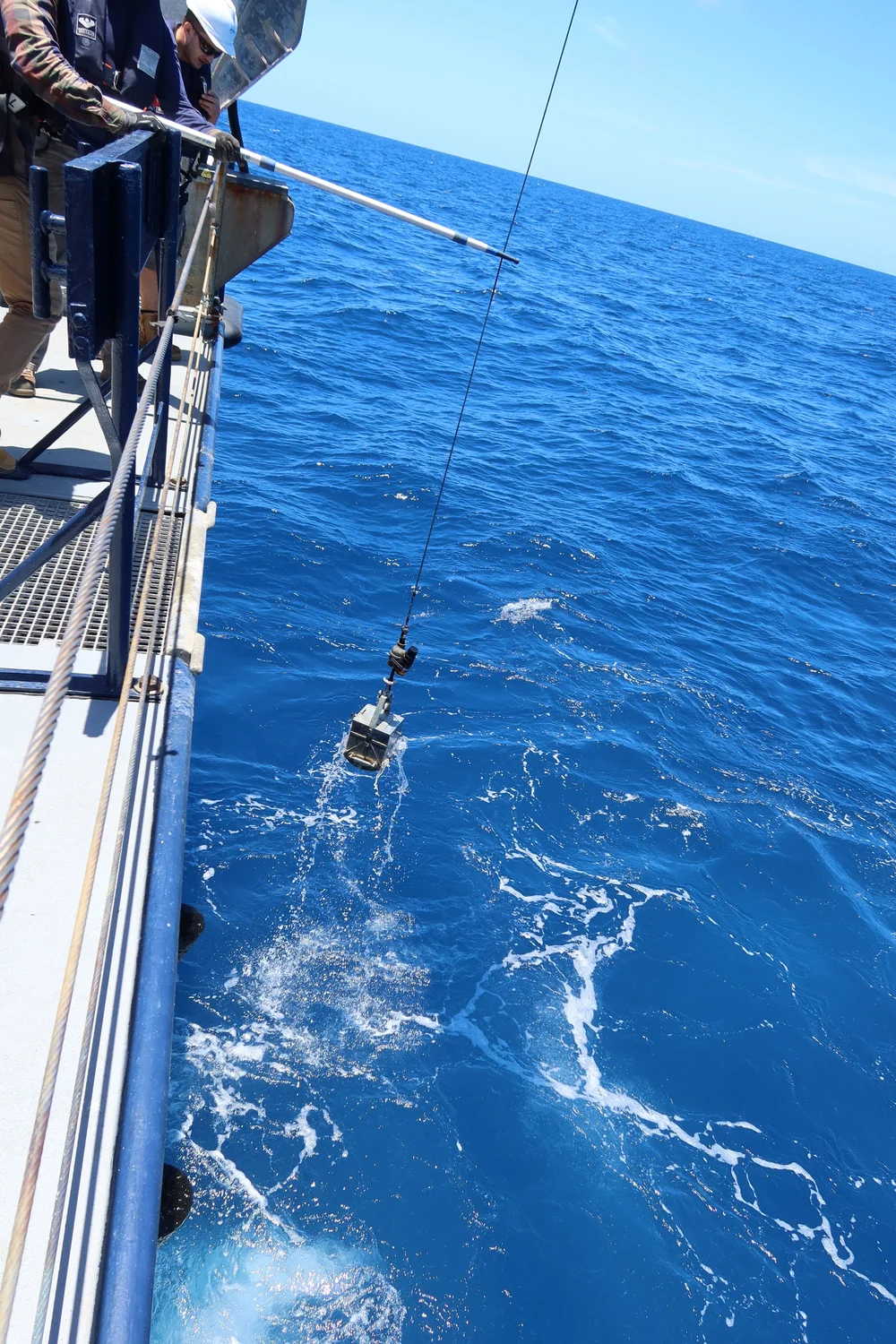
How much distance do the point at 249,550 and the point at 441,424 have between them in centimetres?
755

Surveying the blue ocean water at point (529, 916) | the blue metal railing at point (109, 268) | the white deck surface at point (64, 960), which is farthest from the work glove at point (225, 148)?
the blue ocean water at point (529, 916)

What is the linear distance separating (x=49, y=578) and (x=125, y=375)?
2006 millimetres

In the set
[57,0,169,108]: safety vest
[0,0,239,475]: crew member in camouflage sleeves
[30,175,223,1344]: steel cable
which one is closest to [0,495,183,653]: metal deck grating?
[30,175,223,1344]: steel cable

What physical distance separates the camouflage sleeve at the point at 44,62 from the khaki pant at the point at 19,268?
77 centimetres

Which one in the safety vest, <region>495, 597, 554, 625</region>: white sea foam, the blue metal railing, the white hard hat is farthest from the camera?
<region>495, 597, 554, 625</region>: white sea foam

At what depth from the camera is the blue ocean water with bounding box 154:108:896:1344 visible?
5.60m

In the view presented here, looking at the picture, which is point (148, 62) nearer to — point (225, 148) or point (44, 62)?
point (225, 148)

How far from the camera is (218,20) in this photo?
6164mm

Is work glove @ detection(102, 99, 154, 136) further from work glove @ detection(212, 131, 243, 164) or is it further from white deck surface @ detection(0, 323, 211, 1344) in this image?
white deck surface @ detection(0, 323, 211, 1344)

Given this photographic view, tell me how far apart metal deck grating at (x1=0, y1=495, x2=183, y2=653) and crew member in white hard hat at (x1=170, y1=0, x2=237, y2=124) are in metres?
2.99

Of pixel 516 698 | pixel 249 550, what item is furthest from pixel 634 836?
pixel 249 550

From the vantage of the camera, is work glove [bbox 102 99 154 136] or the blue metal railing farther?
work glove [bbox 102 99 154 136]

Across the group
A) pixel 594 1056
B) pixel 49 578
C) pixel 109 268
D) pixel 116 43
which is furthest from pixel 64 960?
pixel 594 1056

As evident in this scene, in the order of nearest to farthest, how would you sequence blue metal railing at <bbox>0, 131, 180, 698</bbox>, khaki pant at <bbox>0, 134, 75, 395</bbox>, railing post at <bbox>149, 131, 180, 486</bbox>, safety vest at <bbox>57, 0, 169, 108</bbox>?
blue metal railing at <bbox>0, 131, 180, 698</bbox> < railing post at <bbox>149, 131, 180, 486</bbox> < safety vest at <bbox>57, 0, 169, 108</bbox> < khaki pant at <bbox>0, 134, 75, 395</bbox>
